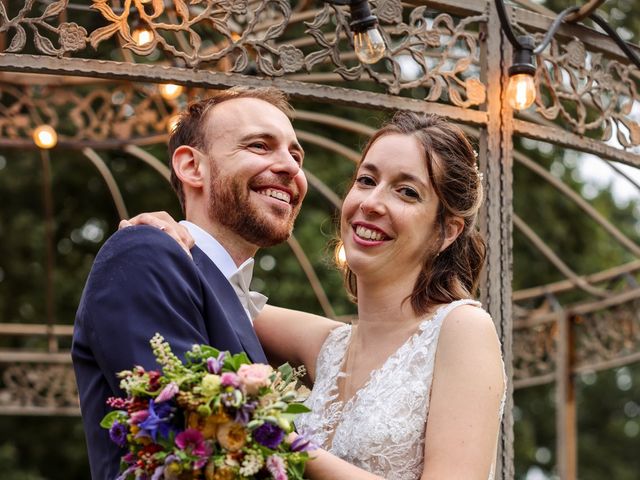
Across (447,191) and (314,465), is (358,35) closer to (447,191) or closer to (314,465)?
(447,191)

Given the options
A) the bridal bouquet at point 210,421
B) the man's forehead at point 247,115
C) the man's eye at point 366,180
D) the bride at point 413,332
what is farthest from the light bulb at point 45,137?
the bridal bouquet at point 210,421

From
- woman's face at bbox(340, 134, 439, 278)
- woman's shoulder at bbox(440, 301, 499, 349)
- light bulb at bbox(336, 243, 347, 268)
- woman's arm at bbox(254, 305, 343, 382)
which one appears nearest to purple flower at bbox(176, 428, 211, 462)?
woman's shoulder at bbox(440, 301, 499, 349)

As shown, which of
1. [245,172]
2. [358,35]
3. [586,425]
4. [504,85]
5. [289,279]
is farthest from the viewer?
[586,425]

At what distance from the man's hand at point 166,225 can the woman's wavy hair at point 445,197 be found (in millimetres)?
875

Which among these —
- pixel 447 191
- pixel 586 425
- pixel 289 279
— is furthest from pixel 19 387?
pixel 586 425

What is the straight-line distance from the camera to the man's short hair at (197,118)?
→ 4395mm

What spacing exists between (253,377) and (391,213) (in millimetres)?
1342

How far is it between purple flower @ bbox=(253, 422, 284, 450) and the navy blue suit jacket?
439 mm

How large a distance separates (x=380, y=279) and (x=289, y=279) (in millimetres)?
9684

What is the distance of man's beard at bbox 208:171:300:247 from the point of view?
4.15 m

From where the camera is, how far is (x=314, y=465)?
11.2 ft

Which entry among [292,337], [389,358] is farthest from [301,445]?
[292,337]

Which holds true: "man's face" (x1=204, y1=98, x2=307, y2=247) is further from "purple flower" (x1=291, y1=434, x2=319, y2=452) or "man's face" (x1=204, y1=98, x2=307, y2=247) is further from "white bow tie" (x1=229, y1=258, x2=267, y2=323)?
"purple flower" (x1=291, y1=434, x2=319, y2=452)

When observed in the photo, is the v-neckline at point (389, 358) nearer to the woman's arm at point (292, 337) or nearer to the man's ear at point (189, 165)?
the woman's arm at point (292, 337)
